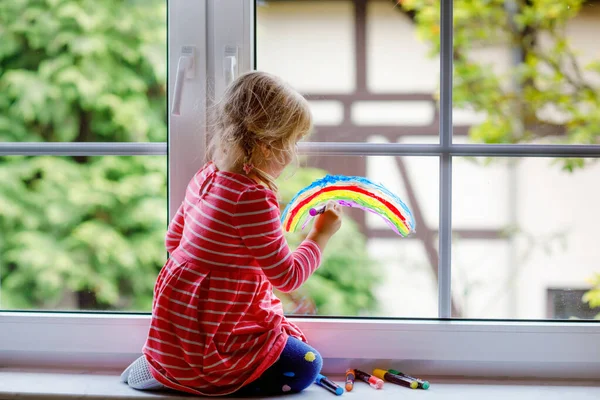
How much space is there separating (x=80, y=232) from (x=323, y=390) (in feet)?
1.86

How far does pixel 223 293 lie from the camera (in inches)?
37.0

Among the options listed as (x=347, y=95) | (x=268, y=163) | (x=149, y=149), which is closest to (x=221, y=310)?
(x=268, y=163)

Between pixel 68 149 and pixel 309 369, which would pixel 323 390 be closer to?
pixel 309 369

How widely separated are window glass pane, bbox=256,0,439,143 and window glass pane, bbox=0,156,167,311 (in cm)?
32

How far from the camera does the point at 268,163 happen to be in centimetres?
98

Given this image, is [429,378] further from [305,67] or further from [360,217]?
[305,67]

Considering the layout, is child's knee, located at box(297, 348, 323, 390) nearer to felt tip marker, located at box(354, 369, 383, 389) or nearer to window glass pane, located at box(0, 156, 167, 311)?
felt tip marker, located at box(354, 369, 383, 389)

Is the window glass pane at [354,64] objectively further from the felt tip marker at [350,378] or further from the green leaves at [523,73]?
the felt tip marker at [350,378]

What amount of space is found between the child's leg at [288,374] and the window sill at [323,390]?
2 centimetres

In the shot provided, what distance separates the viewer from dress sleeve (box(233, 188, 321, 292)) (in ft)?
3.03

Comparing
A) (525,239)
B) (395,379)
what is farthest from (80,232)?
(525,239)

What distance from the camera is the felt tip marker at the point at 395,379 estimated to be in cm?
101

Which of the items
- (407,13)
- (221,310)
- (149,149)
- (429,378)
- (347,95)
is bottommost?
(429,378)

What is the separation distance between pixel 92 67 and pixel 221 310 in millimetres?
557
